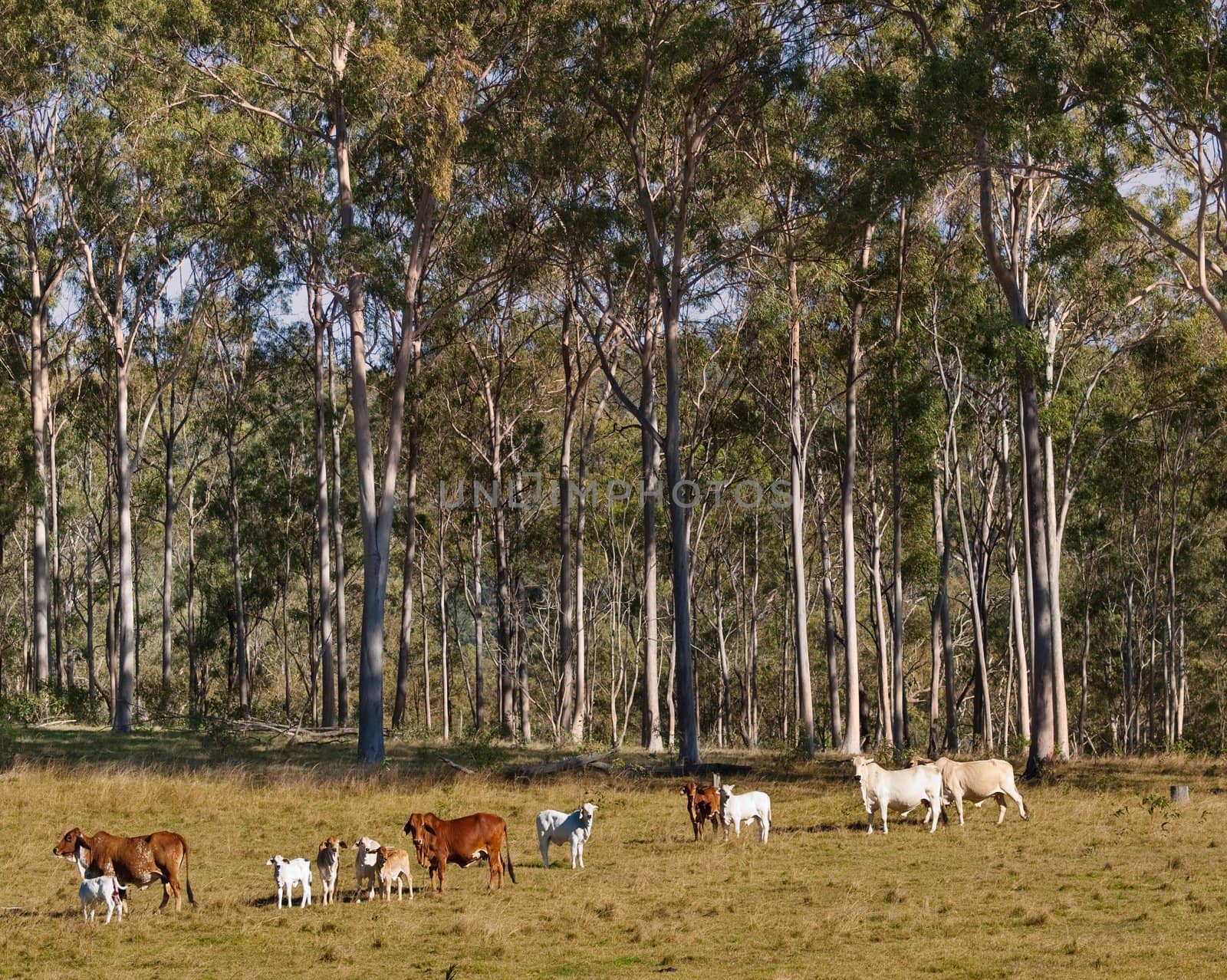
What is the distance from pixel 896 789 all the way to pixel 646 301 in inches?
763

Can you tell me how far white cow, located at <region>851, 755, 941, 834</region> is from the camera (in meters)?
15.6

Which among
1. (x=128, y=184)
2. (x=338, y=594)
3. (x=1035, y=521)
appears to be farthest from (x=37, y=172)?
(x=1035, y=521)

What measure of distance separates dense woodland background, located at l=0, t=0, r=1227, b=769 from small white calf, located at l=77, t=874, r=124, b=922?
1359cm

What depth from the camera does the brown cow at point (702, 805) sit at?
602 inches

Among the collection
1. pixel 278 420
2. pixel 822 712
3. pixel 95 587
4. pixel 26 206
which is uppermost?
pixel 26 206

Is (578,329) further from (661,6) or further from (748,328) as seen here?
(661,6)

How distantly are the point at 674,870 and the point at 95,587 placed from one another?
163ft

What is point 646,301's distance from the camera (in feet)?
108

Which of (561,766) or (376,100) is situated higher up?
(376,100)

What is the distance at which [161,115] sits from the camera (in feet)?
88.1

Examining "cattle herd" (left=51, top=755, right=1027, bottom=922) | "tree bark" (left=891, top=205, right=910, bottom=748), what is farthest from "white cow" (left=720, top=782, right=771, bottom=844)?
"tree bark" (left=891, top=205, right=910, bottom=748)

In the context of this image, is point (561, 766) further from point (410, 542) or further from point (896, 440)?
point (410, 542)

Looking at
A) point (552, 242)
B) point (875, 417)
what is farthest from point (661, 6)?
point (875, 417)

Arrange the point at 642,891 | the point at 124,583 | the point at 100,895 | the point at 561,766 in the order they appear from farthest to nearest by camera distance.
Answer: the point at 124,583 → the point at 561,766 → the point at 642,891 → the point at 100,895
